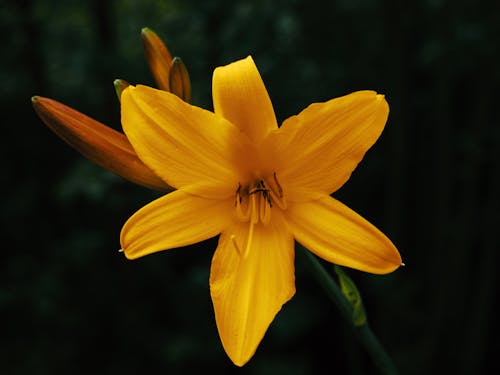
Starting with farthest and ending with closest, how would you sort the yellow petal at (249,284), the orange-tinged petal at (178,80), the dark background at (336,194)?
the dark background at (336,194) < the orange-tinged petal at (178,80) < the yellow petal at (249,284)

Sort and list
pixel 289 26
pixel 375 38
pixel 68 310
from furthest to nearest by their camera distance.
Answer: pixel 375 38, pixel 68 310, pixel 289 26

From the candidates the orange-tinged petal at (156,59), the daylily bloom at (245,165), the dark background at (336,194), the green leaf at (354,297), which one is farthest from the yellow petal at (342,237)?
the dark background at (336,194)

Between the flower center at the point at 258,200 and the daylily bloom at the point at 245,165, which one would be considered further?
the flower center at the point at 258,200

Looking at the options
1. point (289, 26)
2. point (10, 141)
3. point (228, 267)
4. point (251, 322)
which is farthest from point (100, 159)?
point (10, 141)

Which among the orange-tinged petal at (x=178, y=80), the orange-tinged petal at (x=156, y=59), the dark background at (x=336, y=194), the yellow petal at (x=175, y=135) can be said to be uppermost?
the orange-tinged petal at (x=156, y=59)

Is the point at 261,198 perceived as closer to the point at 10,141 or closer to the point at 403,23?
the point at 403,23

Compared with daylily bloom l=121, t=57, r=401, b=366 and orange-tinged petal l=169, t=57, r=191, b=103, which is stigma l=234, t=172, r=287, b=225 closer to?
daylily bloom l=121, t=57, r=401, b=366

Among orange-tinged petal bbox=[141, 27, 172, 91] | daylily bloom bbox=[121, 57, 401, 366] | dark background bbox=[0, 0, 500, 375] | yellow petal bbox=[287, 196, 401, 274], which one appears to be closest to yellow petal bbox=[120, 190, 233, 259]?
daylily bloom bbox=[121, 57, 401, 366]

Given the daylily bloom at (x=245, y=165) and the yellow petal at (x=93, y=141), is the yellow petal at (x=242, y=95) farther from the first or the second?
the yellow petal at (x=93, y=141)
